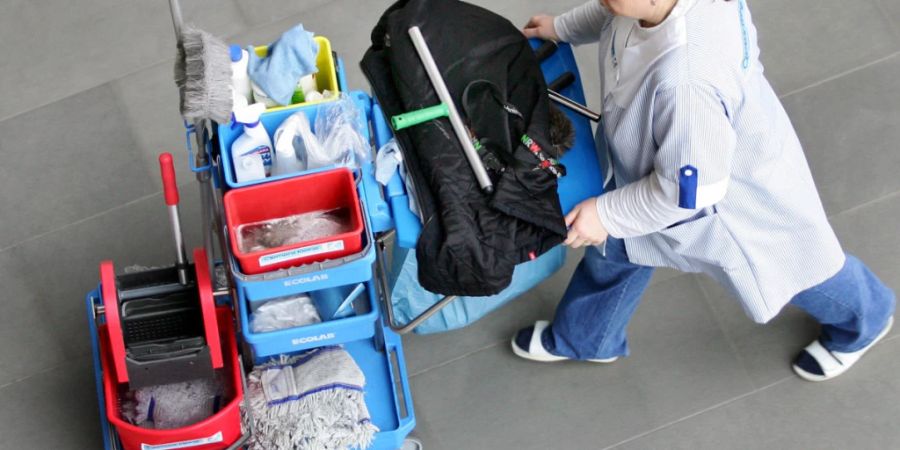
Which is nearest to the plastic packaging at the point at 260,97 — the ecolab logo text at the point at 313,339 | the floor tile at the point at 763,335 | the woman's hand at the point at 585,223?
the ecolab logo text at the point at 313,339

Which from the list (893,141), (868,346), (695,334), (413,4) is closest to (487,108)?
(413,4)

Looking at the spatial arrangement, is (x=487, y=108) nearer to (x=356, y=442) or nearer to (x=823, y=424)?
(x=356, y=442)

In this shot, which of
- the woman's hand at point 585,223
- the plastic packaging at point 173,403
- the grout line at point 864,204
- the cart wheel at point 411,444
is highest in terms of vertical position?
the woman's hand at point 585,223

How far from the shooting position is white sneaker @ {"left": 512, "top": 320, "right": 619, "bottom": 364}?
221 centimetres

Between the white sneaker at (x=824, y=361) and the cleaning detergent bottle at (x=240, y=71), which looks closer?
the cleaning detergent bottle at (x=240, y=71)

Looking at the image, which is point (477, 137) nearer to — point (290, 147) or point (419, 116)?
point (419, 116)

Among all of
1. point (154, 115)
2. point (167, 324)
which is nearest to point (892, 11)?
point (154, 115)

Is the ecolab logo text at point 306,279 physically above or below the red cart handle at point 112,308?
above

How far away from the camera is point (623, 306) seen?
198 centimetres

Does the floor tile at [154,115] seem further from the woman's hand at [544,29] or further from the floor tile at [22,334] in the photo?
the woman's hand at [544,29]

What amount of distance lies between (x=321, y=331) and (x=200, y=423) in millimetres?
256

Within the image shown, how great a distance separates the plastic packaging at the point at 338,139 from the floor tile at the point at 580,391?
0.85 metres

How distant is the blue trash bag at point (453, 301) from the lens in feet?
6.79

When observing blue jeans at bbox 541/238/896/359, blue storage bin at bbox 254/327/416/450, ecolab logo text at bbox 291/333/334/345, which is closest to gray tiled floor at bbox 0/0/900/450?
blue jeans at bbox 541/238/896/359
